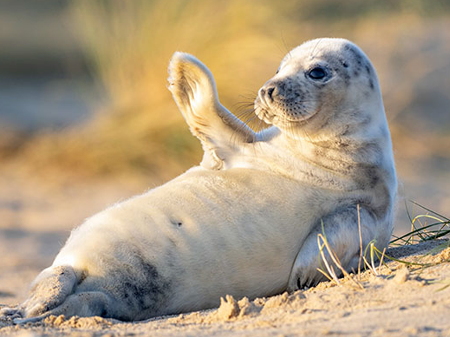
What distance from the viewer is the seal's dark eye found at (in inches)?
150

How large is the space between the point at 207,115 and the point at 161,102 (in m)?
5.27

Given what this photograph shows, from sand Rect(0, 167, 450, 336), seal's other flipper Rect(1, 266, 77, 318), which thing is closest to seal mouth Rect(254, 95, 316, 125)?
sand Rect(0, 167, 450, 336)

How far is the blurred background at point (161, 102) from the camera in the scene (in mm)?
8203

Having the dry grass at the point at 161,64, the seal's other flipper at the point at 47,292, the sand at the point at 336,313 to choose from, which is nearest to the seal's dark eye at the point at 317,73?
the sand at the point at 336,313

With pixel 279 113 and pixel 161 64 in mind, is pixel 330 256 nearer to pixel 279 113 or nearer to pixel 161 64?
pixel 279 113

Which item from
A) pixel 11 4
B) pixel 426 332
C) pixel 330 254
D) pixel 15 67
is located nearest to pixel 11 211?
pixel 330 254

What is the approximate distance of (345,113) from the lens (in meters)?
3.78

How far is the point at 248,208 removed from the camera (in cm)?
357

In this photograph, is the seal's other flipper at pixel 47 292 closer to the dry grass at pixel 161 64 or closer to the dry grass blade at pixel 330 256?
the dry grass blade at pixel 330 256

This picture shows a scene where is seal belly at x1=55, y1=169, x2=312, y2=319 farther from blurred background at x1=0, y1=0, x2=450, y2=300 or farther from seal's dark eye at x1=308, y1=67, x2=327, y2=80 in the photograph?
blurred background at x1=0, y1=0, x2=450, y2=300

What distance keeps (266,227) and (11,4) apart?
22.8m

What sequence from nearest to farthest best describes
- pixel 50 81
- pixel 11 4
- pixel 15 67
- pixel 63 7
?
pixel 50 81, pixel 15 67, pixel 63 7, pixel 11 4

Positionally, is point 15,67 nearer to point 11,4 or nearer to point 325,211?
point 11,4

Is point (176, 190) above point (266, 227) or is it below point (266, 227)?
above
